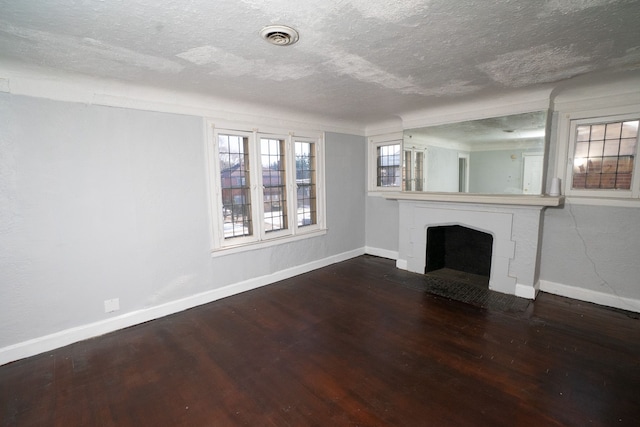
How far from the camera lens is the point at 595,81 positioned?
3.01m

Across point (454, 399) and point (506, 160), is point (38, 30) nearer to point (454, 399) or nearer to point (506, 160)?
point (454, 399)

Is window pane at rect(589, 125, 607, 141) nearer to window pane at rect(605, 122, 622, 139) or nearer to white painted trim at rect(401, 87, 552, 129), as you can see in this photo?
window pane at rect(605, 122, 622, 139)

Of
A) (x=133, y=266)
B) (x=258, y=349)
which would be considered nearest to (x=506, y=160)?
(x=258, y=349)

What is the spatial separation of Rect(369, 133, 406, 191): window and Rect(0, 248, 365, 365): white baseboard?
231 cm

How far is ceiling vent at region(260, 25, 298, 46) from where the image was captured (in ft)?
6.00

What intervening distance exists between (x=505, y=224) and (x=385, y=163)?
226 centimetres

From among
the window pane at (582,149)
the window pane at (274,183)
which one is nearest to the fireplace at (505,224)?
the window pane at (582,149)

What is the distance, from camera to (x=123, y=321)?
10.2 feet

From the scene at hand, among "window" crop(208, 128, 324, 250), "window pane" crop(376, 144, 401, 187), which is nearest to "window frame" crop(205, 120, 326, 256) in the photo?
"window" crop(208, 128, 324, 250)

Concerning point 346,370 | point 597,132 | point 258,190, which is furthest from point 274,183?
point 597,132

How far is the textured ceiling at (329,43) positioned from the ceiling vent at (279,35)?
2.0 inches

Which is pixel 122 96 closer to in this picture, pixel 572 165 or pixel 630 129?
pixel 572 165

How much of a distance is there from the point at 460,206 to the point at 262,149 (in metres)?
2.96

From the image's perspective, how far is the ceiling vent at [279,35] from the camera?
6.00 ft
